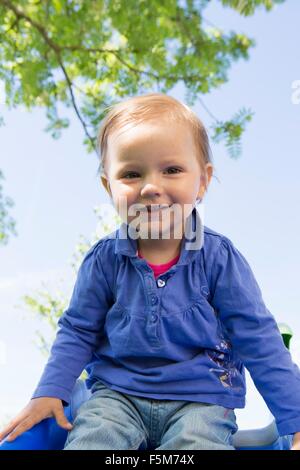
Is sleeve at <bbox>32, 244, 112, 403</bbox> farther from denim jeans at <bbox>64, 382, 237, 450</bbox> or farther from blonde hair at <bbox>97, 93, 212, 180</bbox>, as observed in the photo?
blonde hair at <bbox>97, 93, 212, 180</bbox>

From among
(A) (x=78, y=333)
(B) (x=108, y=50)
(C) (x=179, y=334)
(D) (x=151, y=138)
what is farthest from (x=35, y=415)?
(B) (x=108, y=50)

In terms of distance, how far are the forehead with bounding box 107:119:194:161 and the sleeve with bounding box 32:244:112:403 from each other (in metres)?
0.31

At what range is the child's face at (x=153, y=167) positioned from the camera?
1.22 m

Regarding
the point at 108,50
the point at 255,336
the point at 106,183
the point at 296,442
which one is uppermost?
the point at 108,50

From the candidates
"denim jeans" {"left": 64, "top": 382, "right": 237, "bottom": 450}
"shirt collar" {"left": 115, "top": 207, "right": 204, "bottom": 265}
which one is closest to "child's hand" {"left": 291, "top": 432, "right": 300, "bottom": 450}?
"denim jeans" {"left": 64, "top": 382, "right": 237, "bottom": 450}

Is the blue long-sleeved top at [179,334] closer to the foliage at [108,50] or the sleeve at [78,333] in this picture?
the sleeve at [78,333]

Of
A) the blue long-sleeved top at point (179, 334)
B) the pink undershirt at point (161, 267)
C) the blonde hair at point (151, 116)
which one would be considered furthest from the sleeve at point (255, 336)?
the blonde hair at point (151, 116)

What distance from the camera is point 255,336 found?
119 cm

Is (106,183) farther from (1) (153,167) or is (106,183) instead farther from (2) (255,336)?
(2) (255,336)

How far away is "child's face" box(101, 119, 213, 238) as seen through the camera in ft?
4.01

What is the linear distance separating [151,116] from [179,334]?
53 centimetres

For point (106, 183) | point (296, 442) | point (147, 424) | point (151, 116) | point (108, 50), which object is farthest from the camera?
point (108, 50)

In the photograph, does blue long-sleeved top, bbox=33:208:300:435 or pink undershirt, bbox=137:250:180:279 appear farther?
pink undershirt, bbox=137:250:180:279
